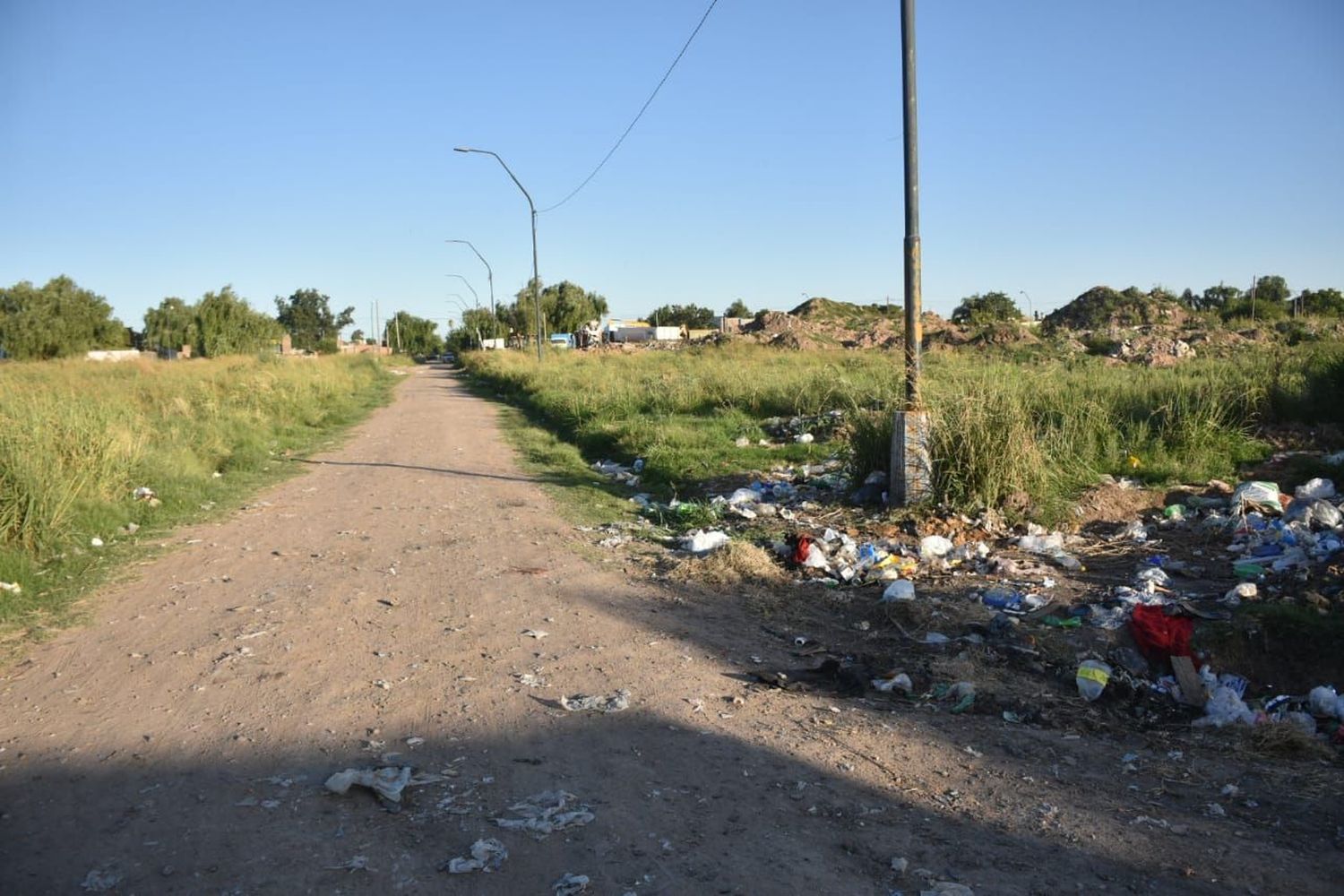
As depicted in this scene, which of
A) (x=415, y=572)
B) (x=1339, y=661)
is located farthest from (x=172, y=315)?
(x=1339, y=661)

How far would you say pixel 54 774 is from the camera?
375 centimetres

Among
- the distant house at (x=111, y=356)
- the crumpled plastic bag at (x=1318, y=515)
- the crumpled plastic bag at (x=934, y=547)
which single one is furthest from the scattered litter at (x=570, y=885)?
the distant house at (x=111, y=356)

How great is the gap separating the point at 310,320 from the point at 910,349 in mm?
106180

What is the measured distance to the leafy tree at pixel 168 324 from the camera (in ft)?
237

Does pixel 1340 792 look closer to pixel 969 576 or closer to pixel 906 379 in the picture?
pixel 969 576

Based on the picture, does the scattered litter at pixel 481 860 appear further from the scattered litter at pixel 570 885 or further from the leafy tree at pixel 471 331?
the leafy tree at pixel 471 331

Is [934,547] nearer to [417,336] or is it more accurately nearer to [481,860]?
[481,860]

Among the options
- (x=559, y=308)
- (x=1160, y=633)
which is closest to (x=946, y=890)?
(x=1160, y=633)

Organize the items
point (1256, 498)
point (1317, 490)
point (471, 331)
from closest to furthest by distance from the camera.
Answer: point (1256, 498) < point (1317, 490) < point (471, 331)

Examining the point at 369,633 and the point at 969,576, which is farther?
the point at 969,576

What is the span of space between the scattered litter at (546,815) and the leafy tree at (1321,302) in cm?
5006

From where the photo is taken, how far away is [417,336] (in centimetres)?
12369

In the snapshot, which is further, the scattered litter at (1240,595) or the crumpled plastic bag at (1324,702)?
the scattered litter at (1240,595)

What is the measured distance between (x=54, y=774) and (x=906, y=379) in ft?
23.2
